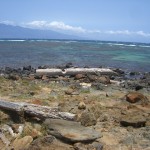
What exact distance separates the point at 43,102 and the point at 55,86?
4.73m

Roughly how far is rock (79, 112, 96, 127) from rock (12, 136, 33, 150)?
2057 millimetres

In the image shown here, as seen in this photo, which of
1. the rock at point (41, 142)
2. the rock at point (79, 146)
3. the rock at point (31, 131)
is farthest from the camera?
the rock at point (31, 131)

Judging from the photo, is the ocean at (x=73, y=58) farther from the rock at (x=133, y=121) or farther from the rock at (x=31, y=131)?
the rock at (x=31, y=131)

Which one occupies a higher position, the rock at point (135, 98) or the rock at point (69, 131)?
the rock at point (135, 98)

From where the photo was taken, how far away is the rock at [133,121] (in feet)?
34.7

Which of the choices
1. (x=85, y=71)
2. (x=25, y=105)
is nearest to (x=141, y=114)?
(x=25, y=105)

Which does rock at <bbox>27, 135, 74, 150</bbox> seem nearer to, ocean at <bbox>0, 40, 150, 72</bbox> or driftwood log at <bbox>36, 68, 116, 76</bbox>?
driftwood log at <bbox>36, 68, 116, 76</bbox>

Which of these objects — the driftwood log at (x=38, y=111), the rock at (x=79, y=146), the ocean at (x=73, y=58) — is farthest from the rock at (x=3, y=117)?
the ocean at (x=73, y=58)

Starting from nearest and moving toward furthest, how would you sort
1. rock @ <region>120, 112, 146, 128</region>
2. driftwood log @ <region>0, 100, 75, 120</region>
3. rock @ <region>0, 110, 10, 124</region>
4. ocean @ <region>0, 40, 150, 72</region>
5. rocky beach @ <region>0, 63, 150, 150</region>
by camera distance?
rocky beach @ <region>0, 63, 150, 150</region> → driftwood log @ <region>0, 100, 75, 120</region> → rock @ <region>0, 110, 10, 124</region> → rock @ <region>120, 112, 146, 128</region> → ocean @ <region>0, 40, 150, 72</region>

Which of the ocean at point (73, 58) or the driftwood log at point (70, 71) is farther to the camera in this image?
the ocean at point (73, 58)

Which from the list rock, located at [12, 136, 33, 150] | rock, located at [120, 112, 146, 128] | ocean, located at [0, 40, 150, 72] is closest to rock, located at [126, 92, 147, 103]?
rock, located at [120, 112, 146, 128]

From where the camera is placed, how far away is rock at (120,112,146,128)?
1058cm

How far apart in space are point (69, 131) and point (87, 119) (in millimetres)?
1535

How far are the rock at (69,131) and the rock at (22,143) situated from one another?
682mm
